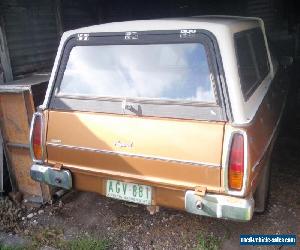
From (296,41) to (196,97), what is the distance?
7.25 m

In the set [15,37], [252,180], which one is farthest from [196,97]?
[15,37]

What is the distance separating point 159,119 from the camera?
9.25ft

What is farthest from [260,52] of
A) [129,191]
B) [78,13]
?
[78,13]

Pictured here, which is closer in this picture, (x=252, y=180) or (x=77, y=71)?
(x=252, y=180)

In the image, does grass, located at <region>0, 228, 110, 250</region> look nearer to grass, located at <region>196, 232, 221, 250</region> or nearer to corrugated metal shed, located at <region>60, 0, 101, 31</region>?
grass, located at <region>196, 232, 221, 250</region>

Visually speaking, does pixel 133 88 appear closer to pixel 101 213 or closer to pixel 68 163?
pixel 68 163

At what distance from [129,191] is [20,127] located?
1.66 m

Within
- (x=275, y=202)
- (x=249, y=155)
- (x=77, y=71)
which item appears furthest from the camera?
(x=275, y=202)

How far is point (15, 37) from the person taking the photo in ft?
15.5

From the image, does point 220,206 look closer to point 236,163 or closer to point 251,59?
point 236,163

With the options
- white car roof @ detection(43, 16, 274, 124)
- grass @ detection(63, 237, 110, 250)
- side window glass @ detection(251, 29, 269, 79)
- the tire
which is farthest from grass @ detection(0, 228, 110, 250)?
side window glass @ detection(251, 29, 269, 79)

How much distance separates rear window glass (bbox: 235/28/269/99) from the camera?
A: 2.98m

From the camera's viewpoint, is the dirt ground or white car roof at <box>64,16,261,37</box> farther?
the dirt ground

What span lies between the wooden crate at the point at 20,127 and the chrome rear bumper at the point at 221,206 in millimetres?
2027
